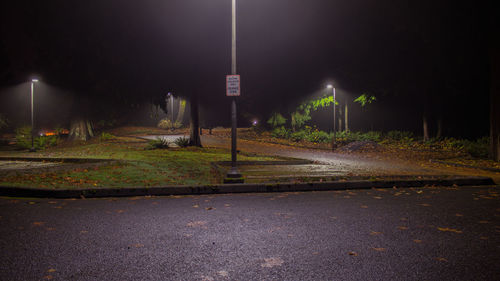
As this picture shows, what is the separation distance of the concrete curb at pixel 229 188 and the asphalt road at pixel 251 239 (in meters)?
0.49

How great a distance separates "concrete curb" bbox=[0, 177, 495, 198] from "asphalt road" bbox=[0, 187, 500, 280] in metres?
0.49

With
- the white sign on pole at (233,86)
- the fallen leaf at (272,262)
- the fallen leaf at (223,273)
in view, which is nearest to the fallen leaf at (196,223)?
the fallen leaf at (272,262)

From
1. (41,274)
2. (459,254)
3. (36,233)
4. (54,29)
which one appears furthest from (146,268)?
(54,29)

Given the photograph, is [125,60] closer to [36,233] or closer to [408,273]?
[36,233]

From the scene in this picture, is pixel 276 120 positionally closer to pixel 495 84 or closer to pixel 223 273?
pixel 495 84

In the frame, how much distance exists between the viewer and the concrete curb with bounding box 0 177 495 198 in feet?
27.3

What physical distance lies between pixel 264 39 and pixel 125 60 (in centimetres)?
926

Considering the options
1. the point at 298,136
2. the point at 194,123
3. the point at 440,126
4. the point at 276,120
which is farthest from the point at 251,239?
the point at 276,120

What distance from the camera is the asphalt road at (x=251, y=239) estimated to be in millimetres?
3869

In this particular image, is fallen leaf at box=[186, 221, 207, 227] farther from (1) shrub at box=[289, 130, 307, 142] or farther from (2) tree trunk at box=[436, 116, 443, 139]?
(1) shrub at box=[289, 130, 307, 142]

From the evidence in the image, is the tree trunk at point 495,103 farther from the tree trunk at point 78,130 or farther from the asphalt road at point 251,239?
the tree trunk at point 78,130

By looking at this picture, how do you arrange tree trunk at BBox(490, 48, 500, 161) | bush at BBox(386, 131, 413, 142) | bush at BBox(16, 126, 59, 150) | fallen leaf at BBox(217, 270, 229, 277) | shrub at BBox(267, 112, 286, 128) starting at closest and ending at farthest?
fallen leaf at BBox(217, 270, 229, 277) → tree trunk at BBox(490, 48, 500, 161) → bush at BBox(16, 126, 59, 150) → bush at BBox(386, 131, 413, 142) → shrub at BBox(267, 112, 286, 128)

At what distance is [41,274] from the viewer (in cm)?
376

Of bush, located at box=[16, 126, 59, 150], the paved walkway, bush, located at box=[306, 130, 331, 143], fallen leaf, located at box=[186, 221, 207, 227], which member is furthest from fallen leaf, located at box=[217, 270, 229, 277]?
bush, located at box=[306, 130, 331, 143]
